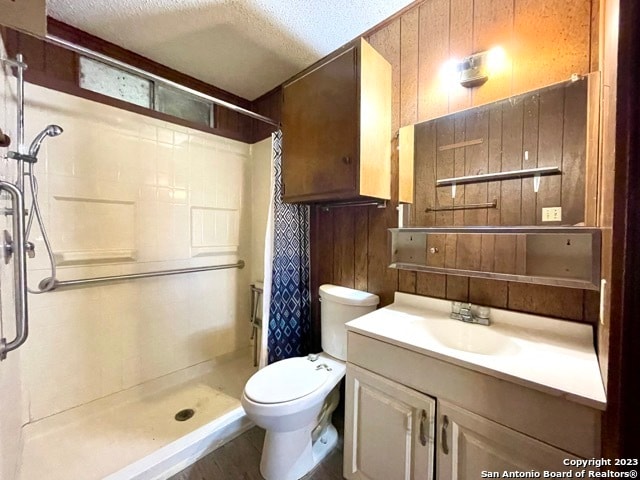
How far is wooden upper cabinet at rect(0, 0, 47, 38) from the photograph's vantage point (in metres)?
0.74

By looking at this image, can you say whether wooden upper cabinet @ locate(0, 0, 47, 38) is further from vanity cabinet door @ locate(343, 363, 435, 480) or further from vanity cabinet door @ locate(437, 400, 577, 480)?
vanity cabinet door @ locate(437, 400, 577, 480)

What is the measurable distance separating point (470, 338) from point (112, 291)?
2.07 meters

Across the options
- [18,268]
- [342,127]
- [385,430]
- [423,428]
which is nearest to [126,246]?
[18,268]

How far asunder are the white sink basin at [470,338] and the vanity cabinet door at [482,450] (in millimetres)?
289

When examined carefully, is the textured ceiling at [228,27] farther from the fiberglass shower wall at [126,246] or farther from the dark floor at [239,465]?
the dark floor at [239,465]

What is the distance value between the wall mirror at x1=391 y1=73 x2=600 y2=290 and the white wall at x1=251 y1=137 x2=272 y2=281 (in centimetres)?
120

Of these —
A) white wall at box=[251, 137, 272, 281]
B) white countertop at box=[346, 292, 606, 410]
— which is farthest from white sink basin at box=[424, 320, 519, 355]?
white wall at box=[251, 137, 272, 281]

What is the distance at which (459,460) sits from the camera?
910 millimetres

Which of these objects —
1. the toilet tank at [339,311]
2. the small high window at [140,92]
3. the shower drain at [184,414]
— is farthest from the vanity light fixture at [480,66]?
the shower drain at [184,414]

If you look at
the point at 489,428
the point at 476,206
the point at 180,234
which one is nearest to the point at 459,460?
the point at 489,428

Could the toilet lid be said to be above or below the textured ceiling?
below

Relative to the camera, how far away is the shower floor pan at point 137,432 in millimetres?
1298

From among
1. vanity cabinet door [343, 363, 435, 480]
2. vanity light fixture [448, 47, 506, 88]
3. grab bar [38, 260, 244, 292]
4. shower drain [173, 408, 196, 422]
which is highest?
vanity light fixture [448, 47, 506, 88]

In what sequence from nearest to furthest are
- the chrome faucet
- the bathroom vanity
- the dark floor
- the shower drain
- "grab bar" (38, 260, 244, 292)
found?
the bathroom vanity, the chrome faucet, the dark floor, "grab bar" (38, 260, 244, 292), the shower drain
